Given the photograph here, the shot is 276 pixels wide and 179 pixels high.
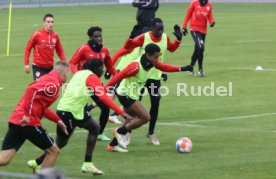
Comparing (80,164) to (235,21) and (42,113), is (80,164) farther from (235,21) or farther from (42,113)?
(235,21)

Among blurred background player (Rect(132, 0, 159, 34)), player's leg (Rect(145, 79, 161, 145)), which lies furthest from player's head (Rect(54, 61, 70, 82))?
blurred background player (Rect(132, 0, 159, 34))

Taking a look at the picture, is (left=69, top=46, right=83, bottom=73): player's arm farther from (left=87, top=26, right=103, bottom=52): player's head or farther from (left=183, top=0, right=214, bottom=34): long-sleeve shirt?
(left=183, top=0, right=214, bottom=34): long-sleeve shirt

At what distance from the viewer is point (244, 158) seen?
1532 cm

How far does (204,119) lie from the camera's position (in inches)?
788

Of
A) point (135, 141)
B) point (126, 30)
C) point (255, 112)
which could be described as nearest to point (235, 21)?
point (126, 30)

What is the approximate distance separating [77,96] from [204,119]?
645 centimetres

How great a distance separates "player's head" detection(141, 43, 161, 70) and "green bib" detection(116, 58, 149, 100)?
0.35 feet

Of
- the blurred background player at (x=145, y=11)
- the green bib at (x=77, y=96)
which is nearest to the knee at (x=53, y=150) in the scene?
the green bib at (x=77, y=96)

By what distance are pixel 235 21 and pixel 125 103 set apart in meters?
36.3

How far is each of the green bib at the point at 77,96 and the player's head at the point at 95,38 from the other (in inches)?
103

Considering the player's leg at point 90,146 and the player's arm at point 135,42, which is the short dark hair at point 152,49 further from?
the player's leg at point 90,146

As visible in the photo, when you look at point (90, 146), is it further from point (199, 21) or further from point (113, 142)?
point (199, 21)

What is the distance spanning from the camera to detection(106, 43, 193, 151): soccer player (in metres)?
15.9

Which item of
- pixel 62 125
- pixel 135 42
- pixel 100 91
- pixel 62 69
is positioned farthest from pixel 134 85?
pixel 62 69
